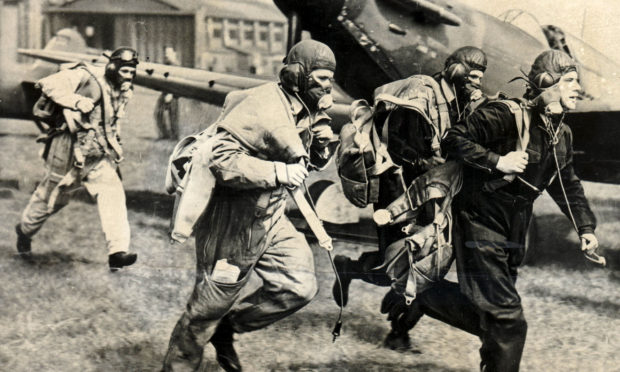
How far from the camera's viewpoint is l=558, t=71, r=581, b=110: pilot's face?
506 centimetres

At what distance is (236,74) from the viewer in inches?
207

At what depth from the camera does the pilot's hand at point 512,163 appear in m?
4.97

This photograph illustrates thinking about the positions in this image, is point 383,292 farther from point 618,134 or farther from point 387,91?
point 618,134

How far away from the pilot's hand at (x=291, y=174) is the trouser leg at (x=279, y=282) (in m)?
0.36

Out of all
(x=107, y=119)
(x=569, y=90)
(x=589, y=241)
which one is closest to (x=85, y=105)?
(x=107, y=119)

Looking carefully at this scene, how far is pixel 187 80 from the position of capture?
5.30 metres

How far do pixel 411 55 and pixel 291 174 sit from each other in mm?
1232

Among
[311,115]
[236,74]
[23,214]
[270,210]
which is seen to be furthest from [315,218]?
[23,214]

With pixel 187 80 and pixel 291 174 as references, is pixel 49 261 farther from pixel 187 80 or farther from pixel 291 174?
pixel 291 174

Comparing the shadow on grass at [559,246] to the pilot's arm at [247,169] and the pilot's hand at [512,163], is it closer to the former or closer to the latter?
the pilot's hand at [512,163]

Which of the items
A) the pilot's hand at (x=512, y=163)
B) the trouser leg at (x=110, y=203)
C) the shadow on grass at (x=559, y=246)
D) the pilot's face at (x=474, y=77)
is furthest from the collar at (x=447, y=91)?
the trouser leg at (x=110, y=203)

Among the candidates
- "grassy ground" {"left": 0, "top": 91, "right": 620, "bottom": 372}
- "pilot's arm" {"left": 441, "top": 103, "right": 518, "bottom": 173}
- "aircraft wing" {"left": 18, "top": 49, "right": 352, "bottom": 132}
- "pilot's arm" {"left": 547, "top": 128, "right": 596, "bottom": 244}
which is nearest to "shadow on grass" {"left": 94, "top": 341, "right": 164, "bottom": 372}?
"grassy ground" {"left": 0, "top": 91, "right": 620, "bottom": 372}

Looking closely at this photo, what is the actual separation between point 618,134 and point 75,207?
3.66 m

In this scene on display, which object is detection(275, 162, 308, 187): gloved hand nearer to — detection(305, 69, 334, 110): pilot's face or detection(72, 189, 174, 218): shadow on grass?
detection(305, 69, 334, 110): pilot's face
